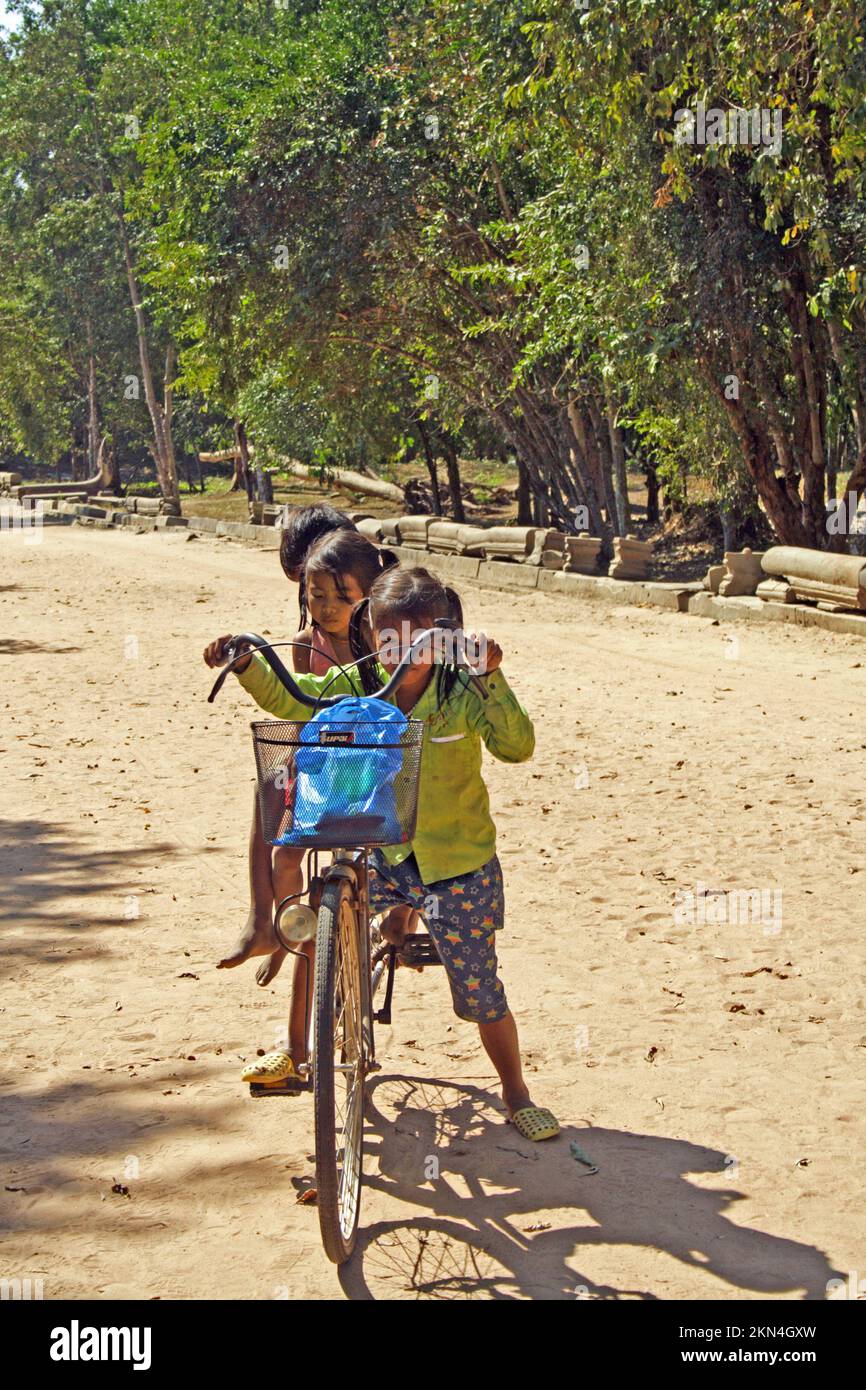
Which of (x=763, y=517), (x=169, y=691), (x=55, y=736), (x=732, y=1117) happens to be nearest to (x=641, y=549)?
(x=763, y=517)

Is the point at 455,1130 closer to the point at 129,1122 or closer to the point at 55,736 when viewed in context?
the point at 129,1122

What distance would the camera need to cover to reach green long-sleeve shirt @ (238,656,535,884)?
3984 millimetres

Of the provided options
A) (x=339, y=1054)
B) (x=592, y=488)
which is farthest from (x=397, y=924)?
(x=592, y=488)

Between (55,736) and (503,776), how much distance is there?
11.3 ft

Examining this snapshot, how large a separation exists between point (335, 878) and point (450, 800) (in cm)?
54

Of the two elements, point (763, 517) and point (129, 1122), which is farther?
point (763, 517)

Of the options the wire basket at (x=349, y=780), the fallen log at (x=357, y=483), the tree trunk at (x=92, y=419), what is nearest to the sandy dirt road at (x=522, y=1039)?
the wire basket at (x=349, y=780)

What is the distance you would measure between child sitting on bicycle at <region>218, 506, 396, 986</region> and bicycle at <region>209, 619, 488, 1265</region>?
25cm

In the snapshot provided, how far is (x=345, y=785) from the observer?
11.2 feet

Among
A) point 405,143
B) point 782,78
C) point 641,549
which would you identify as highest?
point 405,143

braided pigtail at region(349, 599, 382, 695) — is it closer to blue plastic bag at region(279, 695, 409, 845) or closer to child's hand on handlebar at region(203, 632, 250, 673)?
child's hand on handlebar at region(203, 632, 250, 673)

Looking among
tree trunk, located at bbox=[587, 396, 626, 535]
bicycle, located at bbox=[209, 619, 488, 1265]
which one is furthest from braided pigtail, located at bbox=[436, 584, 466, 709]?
tree trunk, located at bbox=[587, 396, 626, 535]

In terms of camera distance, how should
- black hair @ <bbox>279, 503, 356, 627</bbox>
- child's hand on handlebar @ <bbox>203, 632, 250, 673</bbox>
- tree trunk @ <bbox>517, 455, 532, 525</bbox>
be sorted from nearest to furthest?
1. child's hand on handlebar @ <bbox>203, 632, 250, 673</bbox>
2. black hair @ <bbox>279, 503, 356, 627</bbox>
3. tree trunk @ <bbox>517, 455, 532, 525</bbox>
